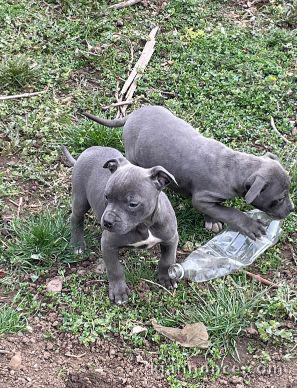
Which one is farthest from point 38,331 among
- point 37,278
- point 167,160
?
point 167,160

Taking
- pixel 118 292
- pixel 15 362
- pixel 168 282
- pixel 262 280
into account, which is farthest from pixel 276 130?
pixel 15 362

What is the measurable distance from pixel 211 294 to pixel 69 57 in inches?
157

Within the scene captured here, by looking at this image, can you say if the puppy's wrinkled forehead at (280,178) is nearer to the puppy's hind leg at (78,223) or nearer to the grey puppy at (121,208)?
the grey puppy at (121,208)

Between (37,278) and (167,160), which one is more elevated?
(167,160)

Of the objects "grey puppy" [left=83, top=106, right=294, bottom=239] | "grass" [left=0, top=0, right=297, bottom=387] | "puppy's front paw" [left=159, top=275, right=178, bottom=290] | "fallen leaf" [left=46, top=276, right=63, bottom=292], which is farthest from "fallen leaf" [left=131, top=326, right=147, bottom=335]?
"grey puppy" [left=83, top=106, right=294, bottom=239]

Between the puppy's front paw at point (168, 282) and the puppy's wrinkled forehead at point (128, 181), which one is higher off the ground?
the puppy's wrinkled forehead at point (128, 181)

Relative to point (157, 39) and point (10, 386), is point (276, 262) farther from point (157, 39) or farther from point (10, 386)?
point (157, 39)

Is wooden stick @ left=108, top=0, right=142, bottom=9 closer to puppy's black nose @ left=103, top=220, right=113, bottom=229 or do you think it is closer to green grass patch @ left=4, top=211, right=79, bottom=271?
green grass patch @ left=4, top=211, right=79, bottom=271

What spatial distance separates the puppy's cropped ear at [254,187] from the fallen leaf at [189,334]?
3.94 feet

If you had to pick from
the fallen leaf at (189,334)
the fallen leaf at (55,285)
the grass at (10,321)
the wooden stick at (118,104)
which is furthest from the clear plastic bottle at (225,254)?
the wooden stick at (118,104)

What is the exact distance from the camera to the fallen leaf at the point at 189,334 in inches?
216

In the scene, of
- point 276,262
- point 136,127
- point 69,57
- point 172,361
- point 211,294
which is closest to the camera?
point 172,361

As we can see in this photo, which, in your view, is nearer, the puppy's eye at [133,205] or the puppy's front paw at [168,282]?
the puppy's eye at [133,205]

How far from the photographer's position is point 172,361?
5.41 meters
